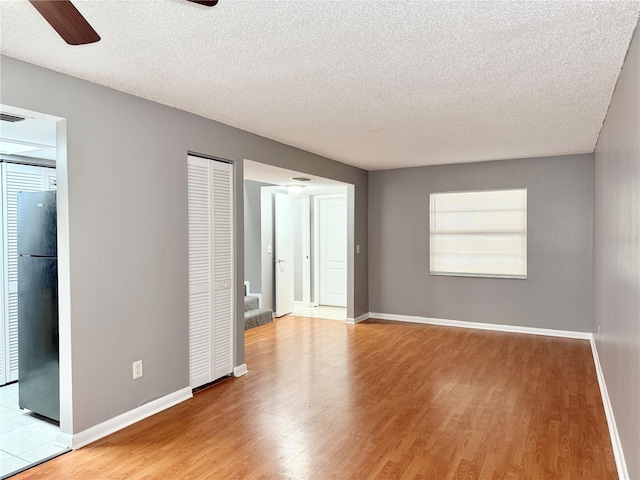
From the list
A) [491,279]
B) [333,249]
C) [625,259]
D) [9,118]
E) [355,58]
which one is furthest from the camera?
[333,249]

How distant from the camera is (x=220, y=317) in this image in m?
4.03

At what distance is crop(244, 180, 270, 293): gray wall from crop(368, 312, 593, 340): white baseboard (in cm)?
199

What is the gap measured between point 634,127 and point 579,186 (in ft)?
12.8

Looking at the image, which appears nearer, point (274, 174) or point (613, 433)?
point (613, 433)

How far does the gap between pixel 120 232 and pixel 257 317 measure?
3.75 metres

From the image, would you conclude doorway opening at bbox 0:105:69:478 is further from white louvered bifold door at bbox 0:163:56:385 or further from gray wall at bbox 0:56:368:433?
white louvered bifold door at bbox 0:163:56:385

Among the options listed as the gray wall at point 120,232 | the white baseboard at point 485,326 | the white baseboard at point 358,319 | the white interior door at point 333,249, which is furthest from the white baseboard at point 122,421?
the white interior door at point 333,249

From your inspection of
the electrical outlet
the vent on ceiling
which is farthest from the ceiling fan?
the electrical outlet

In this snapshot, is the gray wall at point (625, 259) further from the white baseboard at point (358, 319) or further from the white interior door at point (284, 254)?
the white interior door at point (284, 254)

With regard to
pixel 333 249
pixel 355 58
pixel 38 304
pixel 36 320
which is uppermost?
pixel 355 58

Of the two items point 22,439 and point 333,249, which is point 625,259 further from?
point 333,249

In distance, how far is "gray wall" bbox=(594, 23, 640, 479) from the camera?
2.05 meters

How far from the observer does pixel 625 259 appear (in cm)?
241

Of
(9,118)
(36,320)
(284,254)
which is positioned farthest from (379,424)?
(284,254)
